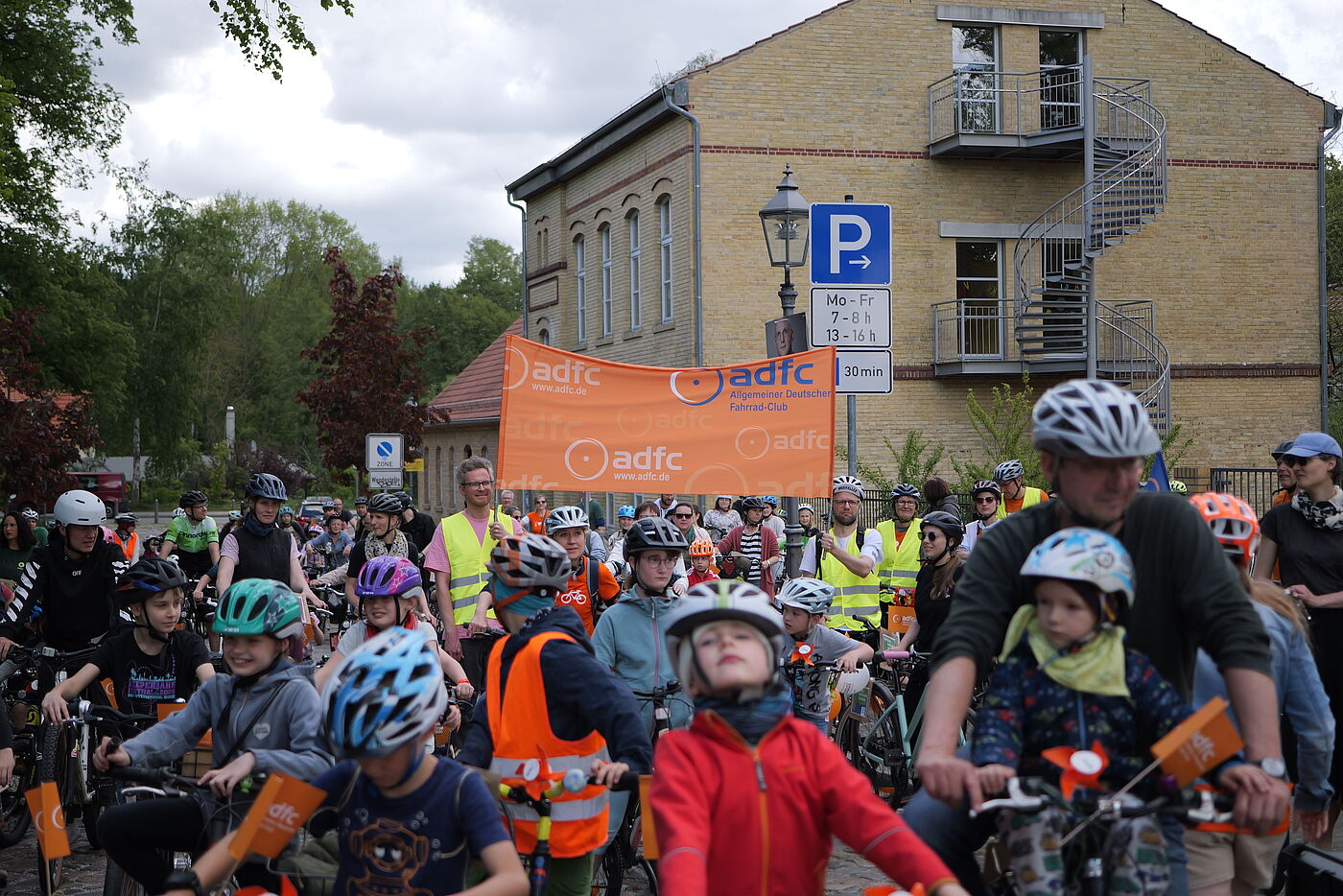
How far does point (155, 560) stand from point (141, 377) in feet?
171

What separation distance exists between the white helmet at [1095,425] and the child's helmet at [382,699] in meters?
1.58

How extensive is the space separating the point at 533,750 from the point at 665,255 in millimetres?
26966

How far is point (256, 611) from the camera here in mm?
5000

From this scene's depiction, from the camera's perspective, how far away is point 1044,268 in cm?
2931

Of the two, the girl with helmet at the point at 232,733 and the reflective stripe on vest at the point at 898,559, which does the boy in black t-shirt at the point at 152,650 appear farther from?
the reflective stripe on vest at the point at 898,559

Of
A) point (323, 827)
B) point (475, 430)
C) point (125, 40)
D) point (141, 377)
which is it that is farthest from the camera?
point (141, 377)

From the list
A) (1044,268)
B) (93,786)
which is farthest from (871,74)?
(93,786)

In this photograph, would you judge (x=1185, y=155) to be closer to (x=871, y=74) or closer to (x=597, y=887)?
(x=871, y=74)

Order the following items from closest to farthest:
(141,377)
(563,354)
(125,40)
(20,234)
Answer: (563,354) < (125,40) < (20,234) < (141,377)

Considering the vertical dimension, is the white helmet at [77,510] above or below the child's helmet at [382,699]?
above

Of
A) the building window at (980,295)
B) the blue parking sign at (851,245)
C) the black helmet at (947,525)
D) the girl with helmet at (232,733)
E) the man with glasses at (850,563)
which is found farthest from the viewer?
the building window at (980,295)

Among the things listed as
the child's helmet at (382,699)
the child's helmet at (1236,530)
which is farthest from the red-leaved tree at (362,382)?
the child's helmet at (382,699)

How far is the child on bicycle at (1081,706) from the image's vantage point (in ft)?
10.7

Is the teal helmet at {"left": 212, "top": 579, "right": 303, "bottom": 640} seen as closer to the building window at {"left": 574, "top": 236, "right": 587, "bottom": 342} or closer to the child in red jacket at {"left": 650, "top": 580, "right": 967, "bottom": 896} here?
the child in red jacket at {"left": 650, "top": 580, "right": 967, "bottom": 896}
